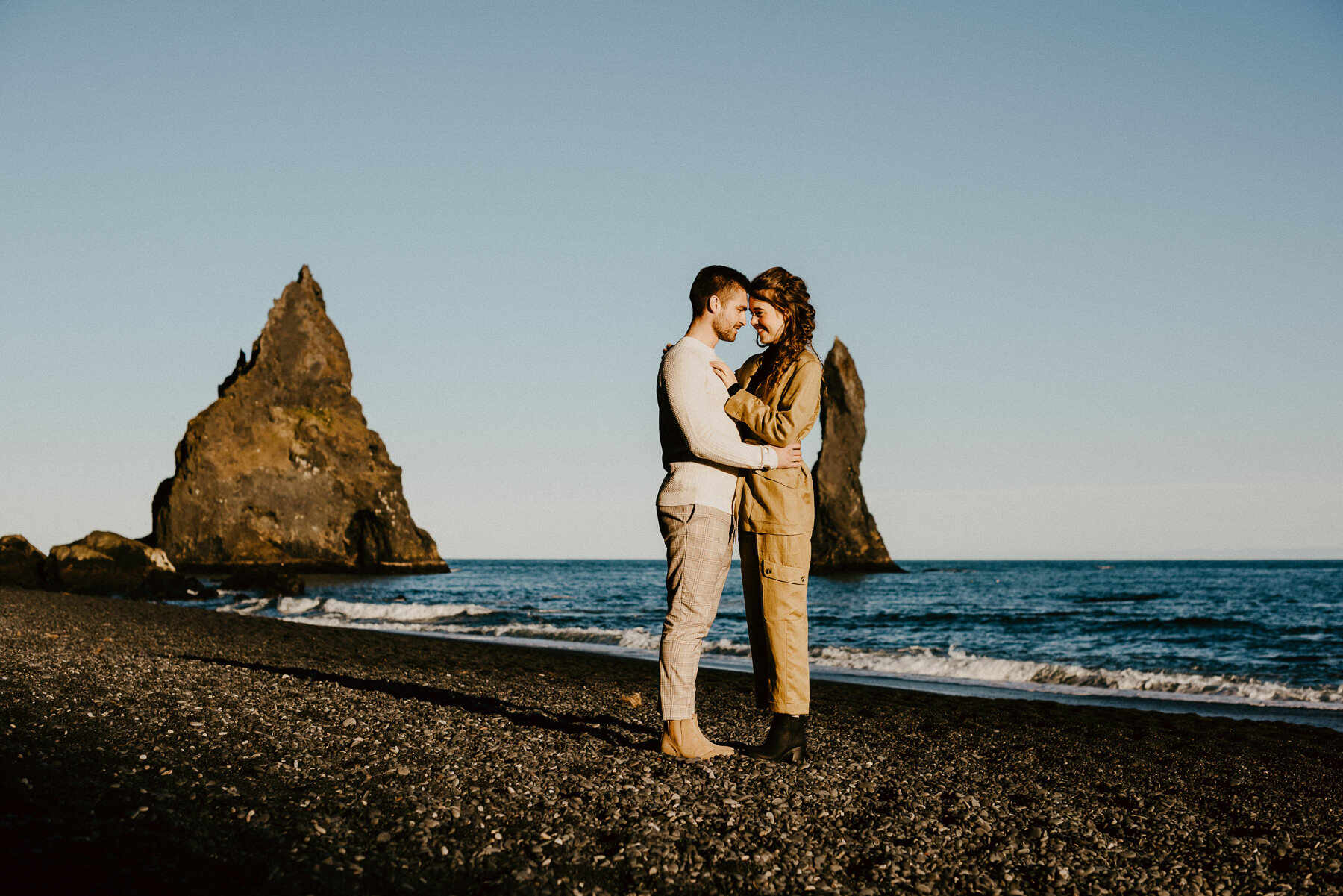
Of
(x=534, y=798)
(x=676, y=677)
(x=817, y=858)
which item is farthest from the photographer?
(x=676, y=677)

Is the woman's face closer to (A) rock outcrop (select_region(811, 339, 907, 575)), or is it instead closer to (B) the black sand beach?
(B) the black sand beach

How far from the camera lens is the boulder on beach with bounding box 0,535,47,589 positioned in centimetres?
2909

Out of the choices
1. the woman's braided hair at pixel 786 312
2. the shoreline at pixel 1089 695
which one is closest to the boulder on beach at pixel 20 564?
the shoreline at pixel 1089 695

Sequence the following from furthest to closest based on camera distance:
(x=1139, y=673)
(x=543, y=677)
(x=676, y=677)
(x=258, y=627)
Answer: (x=258, y=627) < (x=1139, y=673) < (x=543, y=677) < (x=676, y=677)

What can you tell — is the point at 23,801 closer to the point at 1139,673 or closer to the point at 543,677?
the point at 543,677

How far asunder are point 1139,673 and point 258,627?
13.9 m

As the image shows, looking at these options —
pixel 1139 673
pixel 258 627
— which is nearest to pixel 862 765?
pixel 1139 673

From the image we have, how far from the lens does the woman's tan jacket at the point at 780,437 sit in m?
4.49

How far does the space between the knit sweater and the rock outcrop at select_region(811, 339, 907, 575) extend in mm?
70429

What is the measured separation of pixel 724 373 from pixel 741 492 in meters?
0.63

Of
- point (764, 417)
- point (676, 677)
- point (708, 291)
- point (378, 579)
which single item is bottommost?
point (378, 579)

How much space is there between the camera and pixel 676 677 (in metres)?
4.45

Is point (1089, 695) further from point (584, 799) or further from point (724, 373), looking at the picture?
point (584, 799)

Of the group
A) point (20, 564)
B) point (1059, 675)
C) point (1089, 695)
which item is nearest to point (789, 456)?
point (1089, 695)
